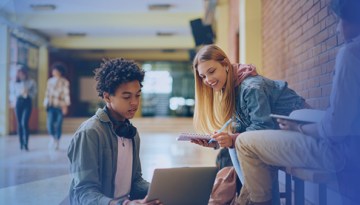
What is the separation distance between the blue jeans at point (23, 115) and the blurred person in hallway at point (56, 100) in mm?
241

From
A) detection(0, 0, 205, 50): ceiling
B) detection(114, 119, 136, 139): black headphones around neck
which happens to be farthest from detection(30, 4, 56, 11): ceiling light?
detection(114, 119, 136, 139): black headphones around neck

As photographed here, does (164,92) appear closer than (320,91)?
No

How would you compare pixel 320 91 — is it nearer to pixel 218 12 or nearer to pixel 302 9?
pixel 302 9

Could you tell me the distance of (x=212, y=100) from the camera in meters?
1.52

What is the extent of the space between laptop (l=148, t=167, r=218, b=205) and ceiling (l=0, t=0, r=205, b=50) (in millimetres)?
1530

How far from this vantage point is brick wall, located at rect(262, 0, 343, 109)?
124 cm

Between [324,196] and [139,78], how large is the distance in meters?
0.98

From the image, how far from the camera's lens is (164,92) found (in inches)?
445

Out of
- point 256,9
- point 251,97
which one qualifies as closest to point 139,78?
point 251,97

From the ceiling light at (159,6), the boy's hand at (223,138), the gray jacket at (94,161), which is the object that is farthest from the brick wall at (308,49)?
the ceiling light at (159,6)

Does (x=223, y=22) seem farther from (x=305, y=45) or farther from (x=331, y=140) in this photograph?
(x=331, y=140)

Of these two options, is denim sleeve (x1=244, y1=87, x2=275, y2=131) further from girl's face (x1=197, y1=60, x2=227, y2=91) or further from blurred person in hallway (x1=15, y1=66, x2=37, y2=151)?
blurred person in hallway (x1=15, y1=66, x2=37, y2=151)

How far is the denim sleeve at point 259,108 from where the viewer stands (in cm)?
111

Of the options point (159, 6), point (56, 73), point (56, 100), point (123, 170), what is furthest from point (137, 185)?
point (159, 6)
